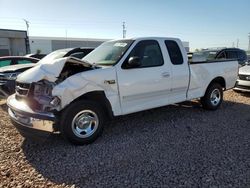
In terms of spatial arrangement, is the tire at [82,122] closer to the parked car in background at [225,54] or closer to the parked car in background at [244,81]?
the parked car in background at [244,81]

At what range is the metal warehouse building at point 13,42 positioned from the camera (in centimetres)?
3756

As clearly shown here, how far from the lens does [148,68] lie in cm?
542

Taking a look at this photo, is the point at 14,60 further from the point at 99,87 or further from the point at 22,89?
the point at 99,87

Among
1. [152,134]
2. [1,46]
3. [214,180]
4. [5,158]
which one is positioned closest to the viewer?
[214,180]

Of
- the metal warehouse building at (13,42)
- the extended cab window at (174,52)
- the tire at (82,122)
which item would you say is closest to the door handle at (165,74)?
the extended cab window at (174,52)

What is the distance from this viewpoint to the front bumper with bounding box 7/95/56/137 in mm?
4215

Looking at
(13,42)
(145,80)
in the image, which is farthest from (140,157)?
(13,42)

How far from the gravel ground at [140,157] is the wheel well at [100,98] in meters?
0.58

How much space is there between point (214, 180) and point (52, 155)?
8.37 feet

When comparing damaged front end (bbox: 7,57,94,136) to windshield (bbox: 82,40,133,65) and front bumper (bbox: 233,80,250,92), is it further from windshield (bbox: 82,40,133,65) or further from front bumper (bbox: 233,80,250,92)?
front bumper (bbox: 233,80,250,92)

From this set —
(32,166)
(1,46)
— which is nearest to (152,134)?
(32,166)

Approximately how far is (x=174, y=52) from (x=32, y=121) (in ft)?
11.5

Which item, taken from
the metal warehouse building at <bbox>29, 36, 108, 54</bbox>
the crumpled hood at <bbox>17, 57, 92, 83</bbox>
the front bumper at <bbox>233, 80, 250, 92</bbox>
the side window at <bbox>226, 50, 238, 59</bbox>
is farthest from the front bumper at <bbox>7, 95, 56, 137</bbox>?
the metal warehouse building at <bbox>29, 36, 108, 54</bbox>

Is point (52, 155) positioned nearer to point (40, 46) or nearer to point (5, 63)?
point (5, 63)
